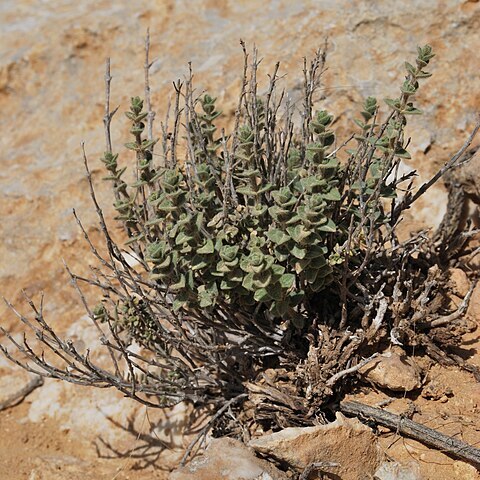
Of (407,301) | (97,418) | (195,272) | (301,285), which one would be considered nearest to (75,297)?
(97,418)

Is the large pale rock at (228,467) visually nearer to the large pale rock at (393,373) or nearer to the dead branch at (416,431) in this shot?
the dead branch at (416,431)

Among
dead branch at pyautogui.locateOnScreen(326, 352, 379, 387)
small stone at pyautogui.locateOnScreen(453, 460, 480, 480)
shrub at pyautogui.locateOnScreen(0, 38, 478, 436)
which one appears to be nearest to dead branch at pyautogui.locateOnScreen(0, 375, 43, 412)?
shrub at pyautogui.locateOnScreen(0, 38, 478, 436)

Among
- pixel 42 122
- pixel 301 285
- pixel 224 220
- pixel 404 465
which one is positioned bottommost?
pixel 404 465

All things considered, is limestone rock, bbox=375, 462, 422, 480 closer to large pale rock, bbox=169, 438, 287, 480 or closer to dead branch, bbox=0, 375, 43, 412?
large pale rock, bbox=169, 438, 287, 480

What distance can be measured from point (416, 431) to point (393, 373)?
0.22 m

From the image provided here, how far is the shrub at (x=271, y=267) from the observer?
2.22 m

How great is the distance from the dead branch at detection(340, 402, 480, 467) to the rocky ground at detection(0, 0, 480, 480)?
1.7 inches

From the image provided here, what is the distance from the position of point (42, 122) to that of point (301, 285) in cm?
242

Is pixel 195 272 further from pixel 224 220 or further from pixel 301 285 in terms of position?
pixel 301 285

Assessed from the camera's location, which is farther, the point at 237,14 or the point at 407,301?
the point at 237,14

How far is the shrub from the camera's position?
2.22 meters

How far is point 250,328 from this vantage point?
8.68ft

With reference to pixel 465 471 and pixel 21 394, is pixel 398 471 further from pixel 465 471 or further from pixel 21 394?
pixel 21 394

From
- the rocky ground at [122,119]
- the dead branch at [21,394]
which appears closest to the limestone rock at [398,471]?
the rocky ground at [122,119]
